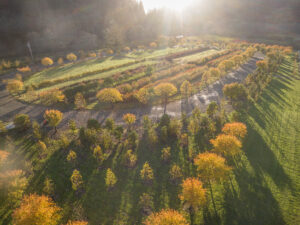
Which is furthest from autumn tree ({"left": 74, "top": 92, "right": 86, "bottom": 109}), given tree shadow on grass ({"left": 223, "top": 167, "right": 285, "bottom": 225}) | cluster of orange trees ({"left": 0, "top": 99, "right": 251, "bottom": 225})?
tree shadow on grass ({"left": 223, "top": 167, "right": 285, "bottom": 225})

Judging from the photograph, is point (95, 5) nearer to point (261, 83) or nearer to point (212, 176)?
point (261, 83)

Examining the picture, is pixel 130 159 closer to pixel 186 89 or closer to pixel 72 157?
pixel 72 157

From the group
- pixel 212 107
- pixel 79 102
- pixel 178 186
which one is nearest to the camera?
pixel 178 186

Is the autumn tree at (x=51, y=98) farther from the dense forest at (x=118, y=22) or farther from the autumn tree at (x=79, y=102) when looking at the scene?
the dense forest at (x=118, y=22)

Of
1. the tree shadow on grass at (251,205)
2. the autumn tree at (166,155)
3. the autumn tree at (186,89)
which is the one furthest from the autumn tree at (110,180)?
the autumn tree at (186,89)

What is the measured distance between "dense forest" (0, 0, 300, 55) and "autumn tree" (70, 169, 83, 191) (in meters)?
93.7

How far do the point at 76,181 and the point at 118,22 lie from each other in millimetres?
139331

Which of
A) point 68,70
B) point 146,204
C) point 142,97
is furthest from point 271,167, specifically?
point 68,70

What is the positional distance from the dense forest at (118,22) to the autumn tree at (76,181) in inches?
3689

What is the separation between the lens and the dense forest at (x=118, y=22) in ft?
290

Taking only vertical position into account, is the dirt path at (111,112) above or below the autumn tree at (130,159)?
above

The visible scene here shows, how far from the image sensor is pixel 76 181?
55.5 ft

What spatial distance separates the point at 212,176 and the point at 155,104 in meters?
18.9

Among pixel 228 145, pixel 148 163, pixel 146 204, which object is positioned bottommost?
pixel 146 204
